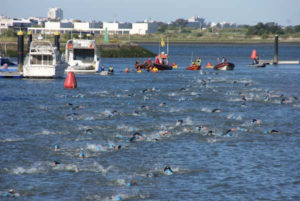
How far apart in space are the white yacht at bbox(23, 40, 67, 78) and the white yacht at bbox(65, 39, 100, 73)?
8.53 m

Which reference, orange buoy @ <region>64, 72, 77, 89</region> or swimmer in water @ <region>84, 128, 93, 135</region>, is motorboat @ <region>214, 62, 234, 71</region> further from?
swimmer in water @ <region>84, 128, 93, 135</region>

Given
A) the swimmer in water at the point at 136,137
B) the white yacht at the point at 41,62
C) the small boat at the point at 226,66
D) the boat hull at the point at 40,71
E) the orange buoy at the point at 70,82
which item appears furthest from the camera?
the small boat at the point at 226,66

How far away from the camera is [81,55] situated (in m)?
73.7

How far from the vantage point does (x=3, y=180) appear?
21031 millimetres

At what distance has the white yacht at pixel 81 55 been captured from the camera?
233ft

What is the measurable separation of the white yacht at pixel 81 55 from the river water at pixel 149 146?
67.4ft

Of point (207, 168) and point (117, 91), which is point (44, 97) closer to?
point (117, 91)

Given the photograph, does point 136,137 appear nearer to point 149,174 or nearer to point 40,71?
point 149,174

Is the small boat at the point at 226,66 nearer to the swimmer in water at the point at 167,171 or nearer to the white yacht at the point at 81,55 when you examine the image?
the white yacht at the point at 81,55

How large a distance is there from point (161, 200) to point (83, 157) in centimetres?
628

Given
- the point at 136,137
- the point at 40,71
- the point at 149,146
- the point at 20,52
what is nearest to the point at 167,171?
the point at 149,146

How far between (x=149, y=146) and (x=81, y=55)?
156ft

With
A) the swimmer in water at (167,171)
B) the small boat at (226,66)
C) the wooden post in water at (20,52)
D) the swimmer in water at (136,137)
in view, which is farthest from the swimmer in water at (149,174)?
the small boat at (226,66)

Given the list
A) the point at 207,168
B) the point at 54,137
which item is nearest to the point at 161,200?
the point at 207,168
